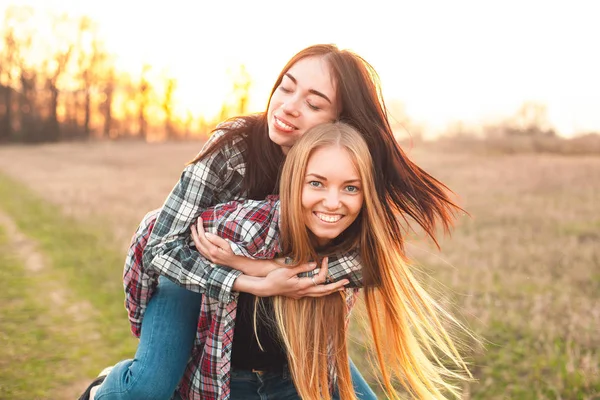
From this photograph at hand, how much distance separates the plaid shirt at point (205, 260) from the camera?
277 centimetres

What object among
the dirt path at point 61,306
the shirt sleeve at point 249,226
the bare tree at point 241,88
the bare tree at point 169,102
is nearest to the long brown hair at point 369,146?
the shirt sleeve at point 249,226

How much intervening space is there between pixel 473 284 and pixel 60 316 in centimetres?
404

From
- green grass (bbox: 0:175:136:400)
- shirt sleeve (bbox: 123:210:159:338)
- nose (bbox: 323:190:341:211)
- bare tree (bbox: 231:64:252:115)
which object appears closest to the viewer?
nose (bbox: 323:190:341:211)

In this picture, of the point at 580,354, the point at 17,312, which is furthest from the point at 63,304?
the point at 580,354

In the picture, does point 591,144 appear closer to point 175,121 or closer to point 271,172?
point 271,172

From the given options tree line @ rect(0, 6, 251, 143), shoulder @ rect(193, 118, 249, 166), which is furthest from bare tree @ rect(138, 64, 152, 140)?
shoulder @ rect(193, 118, 249, 166)

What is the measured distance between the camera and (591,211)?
9.22 metres

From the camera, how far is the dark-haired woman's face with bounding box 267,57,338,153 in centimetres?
290

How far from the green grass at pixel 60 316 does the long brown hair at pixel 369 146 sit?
2.34 meters

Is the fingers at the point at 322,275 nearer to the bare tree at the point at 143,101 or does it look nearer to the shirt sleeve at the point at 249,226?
the shirt sleeve at the point at 249,226

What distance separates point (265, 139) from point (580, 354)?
2.88 m

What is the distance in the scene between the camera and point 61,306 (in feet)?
19.2

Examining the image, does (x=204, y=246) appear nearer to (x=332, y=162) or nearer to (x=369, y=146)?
(x=332, y=162)

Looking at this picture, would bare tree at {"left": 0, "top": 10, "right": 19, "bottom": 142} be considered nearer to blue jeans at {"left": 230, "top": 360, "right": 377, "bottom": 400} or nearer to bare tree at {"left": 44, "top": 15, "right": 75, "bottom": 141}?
bare tree at {"left": 44, "top": 15, "right": 75, "bottom": 141}
